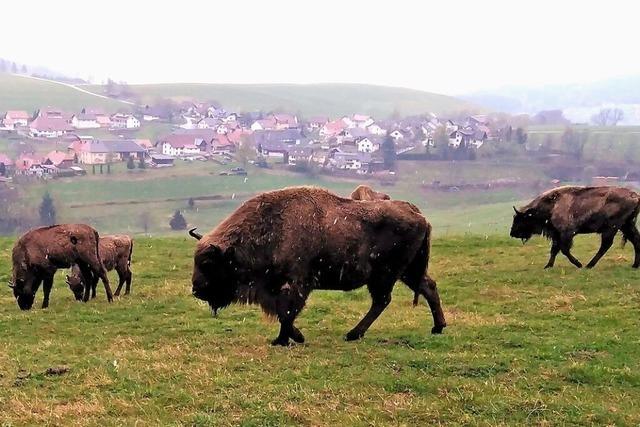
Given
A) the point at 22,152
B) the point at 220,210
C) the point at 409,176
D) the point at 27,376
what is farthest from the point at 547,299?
the point at 22,152

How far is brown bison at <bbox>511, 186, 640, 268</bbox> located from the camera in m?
19.2

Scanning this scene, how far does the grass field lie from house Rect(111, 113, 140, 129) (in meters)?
169

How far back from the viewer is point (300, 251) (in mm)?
11289

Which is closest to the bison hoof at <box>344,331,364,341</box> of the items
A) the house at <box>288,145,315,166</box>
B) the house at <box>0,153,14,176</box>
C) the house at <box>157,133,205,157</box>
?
the house at <box>288,145,315,166</box>

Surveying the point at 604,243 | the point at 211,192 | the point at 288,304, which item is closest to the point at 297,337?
the point at 288,304

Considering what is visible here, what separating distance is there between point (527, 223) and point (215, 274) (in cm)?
1364

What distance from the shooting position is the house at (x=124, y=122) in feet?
586

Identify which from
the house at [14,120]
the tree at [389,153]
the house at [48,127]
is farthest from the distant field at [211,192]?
the house at [14,120]

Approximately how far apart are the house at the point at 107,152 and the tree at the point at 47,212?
1306 inches

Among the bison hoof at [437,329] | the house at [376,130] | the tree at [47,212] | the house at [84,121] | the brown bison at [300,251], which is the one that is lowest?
the tree at [47,212]

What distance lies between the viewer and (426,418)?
25.8 ft

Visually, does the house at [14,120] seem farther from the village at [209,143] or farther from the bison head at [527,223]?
the bison head at [527,223]

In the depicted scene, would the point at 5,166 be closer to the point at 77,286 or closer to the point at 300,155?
the point at 300,155

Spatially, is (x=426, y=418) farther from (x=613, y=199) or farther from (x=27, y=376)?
(x=613, y=199)
